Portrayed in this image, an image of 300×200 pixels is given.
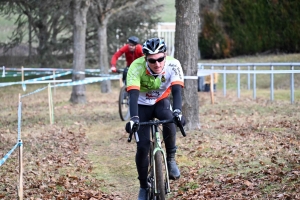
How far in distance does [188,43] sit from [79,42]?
1084 cm

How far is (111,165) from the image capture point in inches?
460

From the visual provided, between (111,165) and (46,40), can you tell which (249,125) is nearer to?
(111,165)

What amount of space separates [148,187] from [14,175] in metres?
3.19

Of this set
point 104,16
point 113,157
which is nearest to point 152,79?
point 113,157

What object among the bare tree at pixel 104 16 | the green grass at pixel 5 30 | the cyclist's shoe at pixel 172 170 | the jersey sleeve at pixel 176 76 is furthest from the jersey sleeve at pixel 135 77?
the green grass at pixel 5 30

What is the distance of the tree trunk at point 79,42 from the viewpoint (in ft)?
78.2

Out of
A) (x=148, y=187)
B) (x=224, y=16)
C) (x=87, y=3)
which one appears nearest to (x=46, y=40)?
(x=224, y=16)

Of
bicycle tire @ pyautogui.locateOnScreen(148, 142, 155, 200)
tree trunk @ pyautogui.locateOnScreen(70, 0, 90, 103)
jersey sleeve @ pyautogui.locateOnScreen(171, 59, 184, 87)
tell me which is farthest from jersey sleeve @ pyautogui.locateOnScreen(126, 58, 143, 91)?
tree trunk @ pyautogui.locateOnScreen(70, 0, 90, 103)

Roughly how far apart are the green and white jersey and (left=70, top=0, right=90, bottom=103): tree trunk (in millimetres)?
15792

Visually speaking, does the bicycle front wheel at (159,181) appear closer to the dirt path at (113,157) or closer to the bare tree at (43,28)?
the dirt path at (113,157)

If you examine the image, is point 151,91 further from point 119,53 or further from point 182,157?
point 119,53

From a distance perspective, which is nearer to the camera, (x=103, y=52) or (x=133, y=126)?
(x=133, y=126)

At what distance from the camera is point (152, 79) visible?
812cm

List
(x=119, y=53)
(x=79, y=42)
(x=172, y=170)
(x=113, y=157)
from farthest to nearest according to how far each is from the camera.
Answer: (x=79, y=42)
(x=119, y=53)
(x=113, y=157)
(x=172, y=170)
